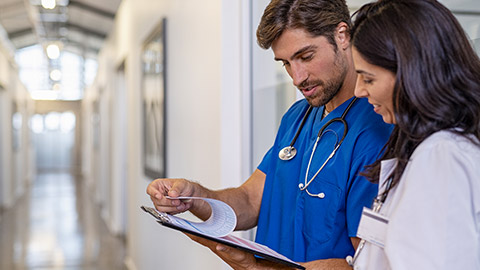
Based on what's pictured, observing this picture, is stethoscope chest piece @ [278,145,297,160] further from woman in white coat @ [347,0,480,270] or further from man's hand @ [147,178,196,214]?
woman in white coat @ [347,0,480,270]

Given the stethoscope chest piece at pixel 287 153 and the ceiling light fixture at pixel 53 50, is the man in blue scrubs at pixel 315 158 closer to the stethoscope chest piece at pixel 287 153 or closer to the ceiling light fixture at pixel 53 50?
the stethoscope chest piece at pixel 287 153

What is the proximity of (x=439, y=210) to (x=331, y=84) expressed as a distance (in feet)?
1.95

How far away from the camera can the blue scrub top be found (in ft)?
4.07

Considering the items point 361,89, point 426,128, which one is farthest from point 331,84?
point 426,128

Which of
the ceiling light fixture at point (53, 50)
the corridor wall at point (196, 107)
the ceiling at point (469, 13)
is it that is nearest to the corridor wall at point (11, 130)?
the ceiling light fixture at point (53, 50)

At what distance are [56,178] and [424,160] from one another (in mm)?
16973

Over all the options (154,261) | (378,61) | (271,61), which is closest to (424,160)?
(378,61)

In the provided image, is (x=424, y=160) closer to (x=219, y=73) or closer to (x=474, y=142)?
(x=474, y=142)

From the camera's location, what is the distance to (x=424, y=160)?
3.02ft

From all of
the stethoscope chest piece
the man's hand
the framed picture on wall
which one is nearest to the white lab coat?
the stethoscope chest piece

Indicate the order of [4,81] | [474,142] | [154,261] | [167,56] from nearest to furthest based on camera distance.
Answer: [474,142]
[167,56]
[154,261]
[4,81]

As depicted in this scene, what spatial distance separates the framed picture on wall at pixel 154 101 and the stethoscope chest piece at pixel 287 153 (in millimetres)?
2125

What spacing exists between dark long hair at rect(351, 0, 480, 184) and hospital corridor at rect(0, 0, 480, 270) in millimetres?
376

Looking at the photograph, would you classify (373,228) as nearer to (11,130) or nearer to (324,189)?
(324,189)
